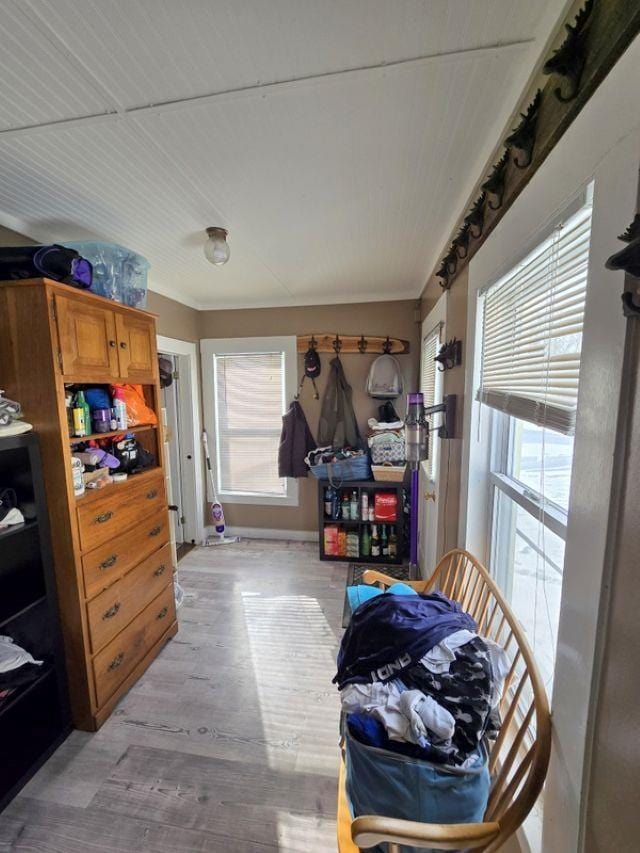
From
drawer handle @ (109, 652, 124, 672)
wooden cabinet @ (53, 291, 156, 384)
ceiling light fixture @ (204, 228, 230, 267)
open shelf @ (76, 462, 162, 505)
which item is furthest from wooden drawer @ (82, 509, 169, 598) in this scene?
ceiling light fixture @ (204, 228, 230, 267)

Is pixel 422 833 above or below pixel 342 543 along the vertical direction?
above

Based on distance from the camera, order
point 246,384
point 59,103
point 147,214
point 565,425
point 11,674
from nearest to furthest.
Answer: point 565,425
point 59,103
point 11,674
point 147,214
point 246,384

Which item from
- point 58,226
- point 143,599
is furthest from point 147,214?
point 143,599

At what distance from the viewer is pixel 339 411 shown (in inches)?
123

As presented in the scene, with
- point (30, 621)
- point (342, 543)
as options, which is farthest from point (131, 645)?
point (342, 543)

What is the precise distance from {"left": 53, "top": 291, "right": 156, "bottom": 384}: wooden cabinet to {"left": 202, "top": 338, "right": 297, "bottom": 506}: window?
133 centimetres

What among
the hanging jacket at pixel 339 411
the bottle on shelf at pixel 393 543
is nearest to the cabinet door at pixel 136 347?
the hanging jacket at pixel 339 411

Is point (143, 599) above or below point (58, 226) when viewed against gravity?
below

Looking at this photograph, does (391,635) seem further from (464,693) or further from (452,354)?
(452,354)

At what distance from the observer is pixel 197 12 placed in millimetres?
731

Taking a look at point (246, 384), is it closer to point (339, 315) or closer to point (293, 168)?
point (339, 315)

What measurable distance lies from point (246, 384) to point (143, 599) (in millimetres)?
2041

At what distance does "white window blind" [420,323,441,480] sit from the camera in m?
2.19

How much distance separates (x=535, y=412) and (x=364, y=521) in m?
2.34
